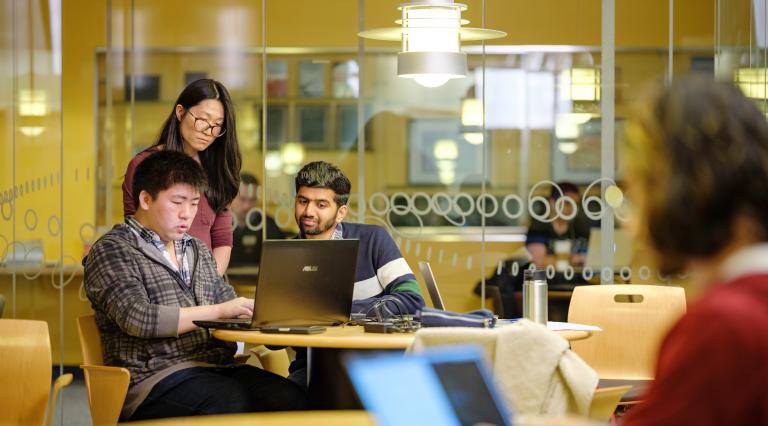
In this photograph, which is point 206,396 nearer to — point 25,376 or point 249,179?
point 25,376

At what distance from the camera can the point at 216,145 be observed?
483 centimetres

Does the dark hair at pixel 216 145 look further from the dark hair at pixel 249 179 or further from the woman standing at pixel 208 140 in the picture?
the dark hair at pixel 249 179

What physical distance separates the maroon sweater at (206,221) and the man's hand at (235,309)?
83 centimetres

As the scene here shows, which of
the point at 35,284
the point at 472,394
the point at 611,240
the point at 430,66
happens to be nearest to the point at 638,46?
the point at 611,240

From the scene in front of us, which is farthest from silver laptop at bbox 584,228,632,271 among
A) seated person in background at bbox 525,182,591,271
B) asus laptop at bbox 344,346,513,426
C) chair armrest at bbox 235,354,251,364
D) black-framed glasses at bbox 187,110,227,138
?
asus laptop at bbox 344,346,513,426

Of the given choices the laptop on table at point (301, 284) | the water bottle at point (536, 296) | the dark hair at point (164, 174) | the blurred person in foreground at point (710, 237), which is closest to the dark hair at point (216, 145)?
the dark hair at point (164, 174)

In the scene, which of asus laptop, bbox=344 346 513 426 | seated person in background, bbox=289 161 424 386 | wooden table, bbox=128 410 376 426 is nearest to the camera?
asus laptop, bbox=344 346 513 426

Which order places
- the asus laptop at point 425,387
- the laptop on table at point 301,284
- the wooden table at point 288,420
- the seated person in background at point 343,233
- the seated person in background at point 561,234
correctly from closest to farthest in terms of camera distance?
the asus laptop at point 425,387
the wooden table at point 288,420
the laptop on table at point 301,284
the seated person in background at point 343,233
the seated person in background at point 561,234

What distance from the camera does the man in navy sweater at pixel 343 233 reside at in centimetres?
441

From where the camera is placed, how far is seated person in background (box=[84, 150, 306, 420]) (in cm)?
382

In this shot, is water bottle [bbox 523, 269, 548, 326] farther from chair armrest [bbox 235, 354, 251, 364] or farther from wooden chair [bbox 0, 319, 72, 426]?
wooden chair [bbox 0, 319, 72, 426]

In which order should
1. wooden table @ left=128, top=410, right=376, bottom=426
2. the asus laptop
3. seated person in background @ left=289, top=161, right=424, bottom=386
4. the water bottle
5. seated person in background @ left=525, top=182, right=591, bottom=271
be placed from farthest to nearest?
seated person in background @ left=525, top=182, right=591, bottom=271 → seated person in background @ left=289, top=161, right=424, bottom=386 → the water bottle → wooden table @ left=128, top=410, right=376, bottom=426 → the asus laptop

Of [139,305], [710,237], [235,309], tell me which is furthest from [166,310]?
[710,237]

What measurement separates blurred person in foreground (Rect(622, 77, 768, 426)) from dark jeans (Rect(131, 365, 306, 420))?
2.62m
